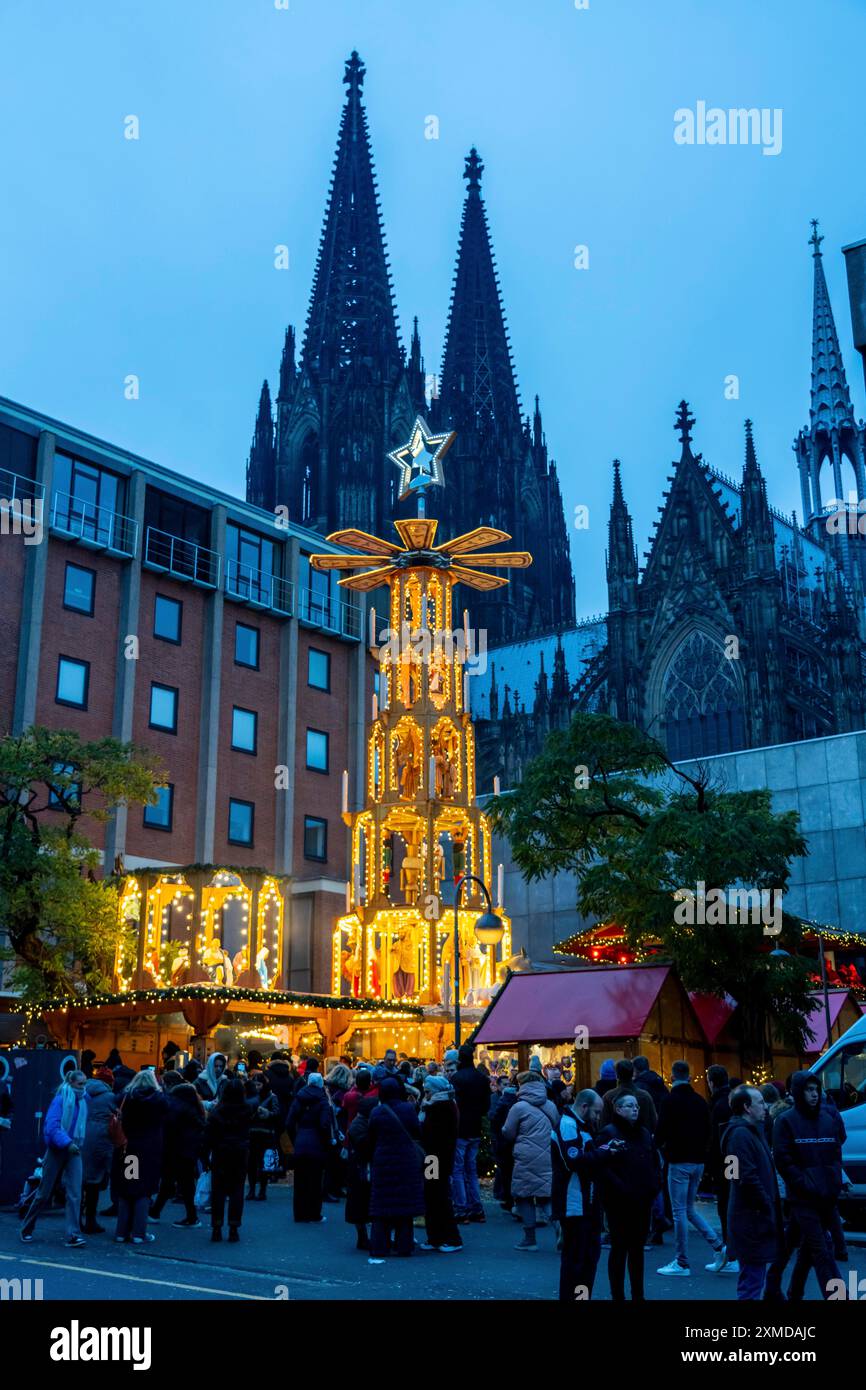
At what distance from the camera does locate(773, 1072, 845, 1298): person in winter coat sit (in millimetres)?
10164

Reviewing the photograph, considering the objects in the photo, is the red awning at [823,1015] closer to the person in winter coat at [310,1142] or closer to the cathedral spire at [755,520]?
the person in winter coat at [310,1142]

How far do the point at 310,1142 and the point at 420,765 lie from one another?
12.7 meters

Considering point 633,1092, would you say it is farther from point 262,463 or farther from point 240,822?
point 262,463

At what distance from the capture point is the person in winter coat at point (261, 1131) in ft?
59.7

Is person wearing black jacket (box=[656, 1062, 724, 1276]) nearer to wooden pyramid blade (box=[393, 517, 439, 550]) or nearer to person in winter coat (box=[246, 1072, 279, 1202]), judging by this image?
person in winter coat (box=[246, 1072, 279, 1202])

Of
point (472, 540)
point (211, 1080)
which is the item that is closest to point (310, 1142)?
point (211, 1080)

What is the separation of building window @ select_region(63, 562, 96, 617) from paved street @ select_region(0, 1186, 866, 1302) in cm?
2786

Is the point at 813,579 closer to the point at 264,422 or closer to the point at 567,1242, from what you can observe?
the point at 264,422

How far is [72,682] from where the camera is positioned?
41969 mm

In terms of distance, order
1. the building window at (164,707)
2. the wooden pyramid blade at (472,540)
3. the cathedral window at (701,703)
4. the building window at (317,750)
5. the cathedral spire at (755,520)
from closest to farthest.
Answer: the wooden pyramid blade at (472,540)
the building window at (164,707)
the building window at (317,750)
the cathedral window at (701,703)
the cathedral spire at (755,520)

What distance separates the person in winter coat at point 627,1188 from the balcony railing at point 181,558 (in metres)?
35.4

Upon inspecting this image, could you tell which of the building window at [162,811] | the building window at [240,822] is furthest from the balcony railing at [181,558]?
the building window at [240,822]

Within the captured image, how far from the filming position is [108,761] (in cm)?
3125

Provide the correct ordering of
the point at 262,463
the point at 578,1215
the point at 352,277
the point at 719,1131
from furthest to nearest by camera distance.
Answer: the point at 352,277 → the point at 262,463 → the point at 719,1131 → the point at 578,1215
